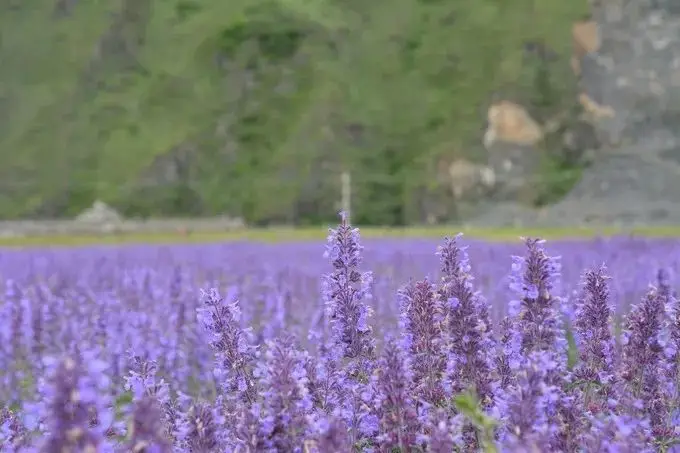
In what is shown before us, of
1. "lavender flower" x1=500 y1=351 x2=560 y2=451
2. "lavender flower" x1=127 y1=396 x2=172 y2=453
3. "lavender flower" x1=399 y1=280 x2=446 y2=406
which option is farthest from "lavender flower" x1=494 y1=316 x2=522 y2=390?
"lavender flower" x1=127 y1=396 x2=172 y2=453

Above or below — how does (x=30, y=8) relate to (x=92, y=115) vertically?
above

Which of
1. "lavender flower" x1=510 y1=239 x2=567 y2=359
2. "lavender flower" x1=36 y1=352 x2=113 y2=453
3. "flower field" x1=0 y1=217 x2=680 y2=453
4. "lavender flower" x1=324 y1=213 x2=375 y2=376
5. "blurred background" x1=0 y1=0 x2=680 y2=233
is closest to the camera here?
"lavender flower" x1=36 y1=352 x2=113 y2=453

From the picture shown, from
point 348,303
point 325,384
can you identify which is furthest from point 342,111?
point 325,384

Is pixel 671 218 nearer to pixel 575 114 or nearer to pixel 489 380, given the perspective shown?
pixel 575 114

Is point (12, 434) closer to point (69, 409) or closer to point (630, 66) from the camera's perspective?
point (69, 409)

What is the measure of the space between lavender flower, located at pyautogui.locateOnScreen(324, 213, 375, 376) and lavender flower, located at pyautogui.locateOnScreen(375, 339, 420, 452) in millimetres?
439

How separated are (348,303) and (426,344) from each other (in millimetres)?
261

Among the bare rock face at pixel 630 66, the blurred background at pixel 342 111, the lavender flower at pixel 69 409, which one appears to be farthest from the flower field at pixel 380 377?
the bare rock face at pixel 630 66

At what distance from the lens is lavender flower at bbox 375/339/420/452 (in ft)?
6.46

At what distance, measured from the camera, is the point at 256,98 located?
19.3 metres

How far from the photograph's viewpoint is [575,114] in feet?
63.1

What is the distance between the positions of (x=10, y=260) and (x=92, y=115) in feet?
34.5

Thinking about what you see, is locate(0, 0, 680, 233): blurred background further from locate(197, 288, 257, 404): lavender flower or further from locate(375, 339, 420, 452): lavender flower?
locate(375, 339, 420, 452): lavender flower

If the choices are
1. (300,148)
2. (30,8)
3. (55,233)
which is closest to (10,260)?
(55,233)
